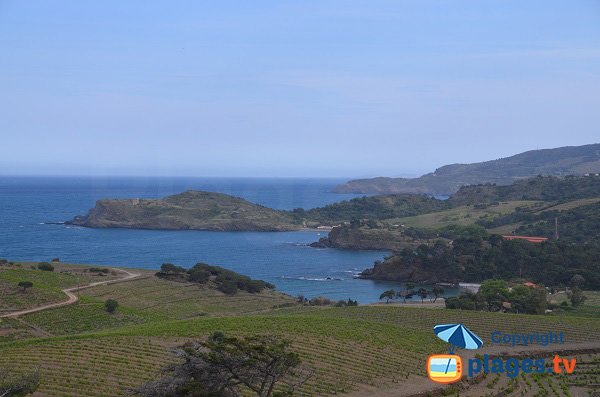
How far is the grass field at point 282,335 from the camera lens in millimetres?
20328

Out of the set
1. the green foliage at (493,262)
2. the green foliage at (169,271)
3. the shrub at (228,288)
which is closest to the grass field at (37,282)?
the green foliage at (169,271)

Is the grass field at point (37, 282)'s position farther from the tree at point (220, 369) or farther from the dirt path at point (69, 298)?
the tree at point (220, 369)

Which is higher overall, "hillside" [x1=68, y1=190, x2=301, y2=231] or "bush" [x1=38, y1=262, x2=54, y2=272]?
"bush" [x1=38, y1=262, x2=54, y2=272]

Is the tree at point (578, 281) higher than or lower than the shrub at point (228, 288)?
lower

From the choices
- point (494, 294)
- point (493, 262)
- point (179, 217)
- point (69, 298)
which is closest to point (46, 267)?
point (69, 298)

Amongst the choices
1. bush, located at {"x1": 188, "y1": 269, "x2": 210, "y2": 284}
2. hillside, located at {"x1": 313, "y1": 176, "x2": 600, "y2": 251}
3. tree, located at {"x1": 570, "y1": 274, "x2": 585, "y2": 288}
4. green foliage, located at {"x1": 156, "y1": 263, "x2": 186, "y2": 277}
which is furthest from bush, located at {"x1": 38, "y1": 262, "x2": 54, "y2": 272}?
hillside, located at {"x1": 313, "y1": 176, "x2": 600, "y2": 251}

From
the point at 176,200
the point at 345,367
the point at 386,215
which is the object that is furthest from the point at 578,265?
the point at 176,200

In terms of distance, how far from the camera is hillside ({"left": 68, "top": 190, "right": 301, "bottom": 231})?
115312 millimetres

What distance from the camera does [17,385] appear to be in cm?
1544

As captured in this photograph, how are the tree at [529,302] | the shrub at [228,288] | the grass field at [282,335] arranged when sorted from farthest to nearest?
the shrub at [228,288] → the tree at [529,302] → the grass field at [282,335]

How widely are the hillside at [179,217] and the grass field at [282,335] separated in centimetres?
7403

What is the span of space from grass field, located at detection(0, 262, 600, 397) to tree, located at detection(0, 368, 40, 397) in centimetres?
111

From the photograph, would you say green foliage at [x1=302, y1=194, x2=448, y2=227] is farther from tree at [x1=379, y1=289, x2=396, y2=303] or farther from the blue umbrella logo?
the blue umbrella logo

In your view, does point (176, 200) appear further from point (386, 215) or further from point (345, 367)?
point (345, 367)
